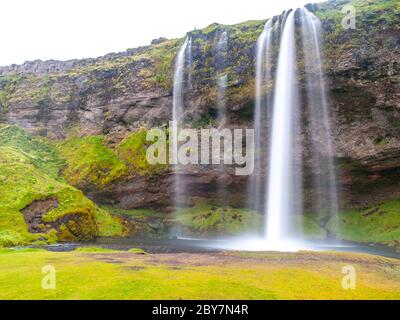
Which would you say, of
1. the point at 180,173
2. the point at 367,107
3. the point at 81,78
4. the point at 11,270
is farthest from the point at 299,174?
the point at 81,78

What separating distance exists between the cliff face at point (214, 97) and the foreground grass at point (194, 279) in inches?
1643

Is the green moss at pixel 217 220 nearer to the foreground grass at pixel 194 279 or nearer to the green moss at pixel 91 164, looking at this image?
the green moss at pixel 91 164

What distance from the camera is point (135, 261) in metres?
31.9

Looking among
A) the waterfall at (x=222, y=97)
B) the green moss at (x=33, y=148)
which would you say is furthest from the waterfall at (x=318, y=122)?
the green moss at (x=33, y=148)

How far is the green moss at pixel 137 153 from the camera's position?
283 feet

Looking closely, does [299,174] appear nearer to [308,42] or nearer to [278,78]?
[278,78]

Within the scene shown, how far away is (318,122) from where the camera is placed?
243 feet

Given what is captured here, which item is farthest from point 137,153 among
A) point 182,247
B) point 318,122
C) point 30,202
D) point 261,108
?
point 182,247

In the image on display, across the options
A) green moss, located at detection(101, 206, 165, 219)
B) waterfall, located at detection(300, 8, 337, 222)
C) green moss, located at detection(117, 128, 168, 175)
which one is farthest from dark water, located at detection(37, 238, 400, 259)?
green moss, located at detection(117, 128, 168, 175)

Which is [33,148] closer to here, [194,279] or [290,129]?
[290,129]

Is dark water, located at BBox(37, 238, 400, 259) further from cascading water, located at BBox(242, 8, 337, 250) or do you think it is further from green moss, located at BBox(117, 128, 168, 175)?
green moss, located at BBox(117, 128, 168, 175)

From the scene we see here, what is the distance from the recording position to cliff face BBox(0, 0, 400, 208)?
68.8 meters

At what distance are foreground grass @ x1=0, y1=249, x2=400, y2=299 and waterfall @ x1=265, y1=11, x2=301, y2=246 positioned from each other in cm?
3724

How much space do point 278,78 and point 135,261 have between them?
52.0 metres
